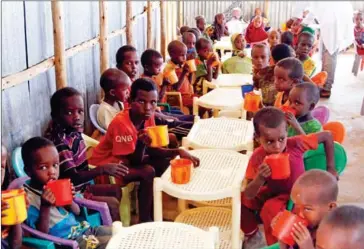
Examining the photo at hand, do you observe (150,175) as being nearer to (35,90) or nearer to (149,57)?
(35,90)

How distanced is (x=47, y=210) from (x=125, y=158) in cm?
101

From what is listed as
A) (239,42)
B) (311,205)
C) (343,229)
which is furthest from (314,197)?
(239,42)

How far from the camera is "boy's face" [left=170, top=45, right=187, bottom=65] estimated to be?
498cm

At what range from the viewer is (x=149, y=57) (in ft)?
15.0

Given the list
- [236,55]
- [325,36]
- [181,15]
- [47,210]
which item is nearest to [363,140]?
[236,55]

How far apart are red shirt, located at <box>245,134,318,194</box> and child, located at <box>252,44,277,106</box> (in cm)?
136

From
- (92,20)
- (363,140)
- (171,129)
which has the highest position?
(92,20)

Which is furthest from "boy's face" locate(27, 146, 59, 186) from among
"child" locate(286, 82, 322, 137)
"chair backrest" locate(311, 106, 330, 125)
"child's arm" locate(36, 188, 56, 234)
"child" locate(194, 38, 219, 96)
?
"child" locate(194, 38, 219, 96)

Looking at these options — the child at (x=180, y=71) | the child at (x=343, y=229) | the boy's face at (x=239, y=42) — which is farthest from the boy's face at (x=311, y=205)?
the boy's face at (x=239, y=42)

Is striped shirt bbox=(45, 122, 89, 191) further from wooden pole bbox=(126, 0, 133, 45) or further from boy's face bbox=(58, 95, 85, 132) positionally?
wooden pole bbox=(126, 0, 133, 45)

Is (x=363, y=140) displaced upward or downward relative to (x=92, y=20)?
downward

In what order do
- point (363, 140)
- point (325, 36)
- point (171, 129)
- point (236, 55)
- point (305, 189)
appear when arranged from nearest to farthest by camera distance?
point (305, 189) → point (171, 129) → point (363, 140) → point (236, 55) → point (325, 36)

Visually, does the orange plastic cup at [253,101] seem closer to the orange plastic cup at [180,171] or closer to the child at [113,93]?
the child at [113,93]

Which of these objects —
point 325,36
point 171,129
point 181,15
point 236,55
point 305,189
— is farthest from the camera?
point 181,15
